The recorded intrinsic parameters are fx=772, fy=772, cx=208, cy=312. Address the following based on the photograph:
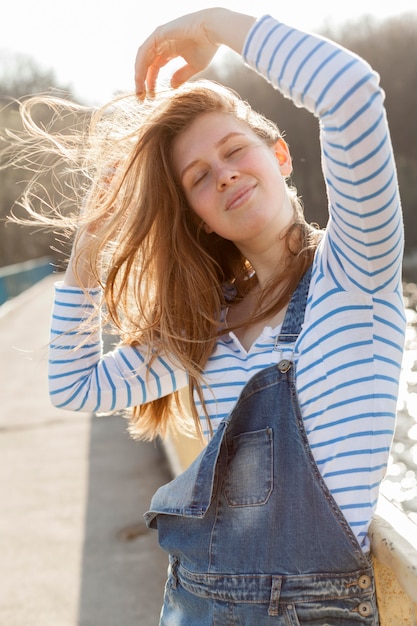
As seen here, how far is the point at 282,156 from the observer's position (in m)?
1.75

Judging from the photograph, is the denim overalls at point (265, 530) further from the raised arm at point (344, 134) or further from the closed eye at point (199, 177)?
the closed eye at point (199, 177)

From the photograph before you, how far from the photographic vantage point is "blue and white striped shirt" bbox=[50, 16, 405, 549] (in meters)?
1.18

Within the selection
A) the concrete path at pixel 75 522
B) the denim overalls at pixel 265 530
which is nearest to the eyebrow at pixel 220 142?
the denim overalls at pixel 265 530

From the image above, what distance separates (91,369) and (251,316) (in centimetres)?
46

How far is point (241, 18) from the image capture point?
137cm

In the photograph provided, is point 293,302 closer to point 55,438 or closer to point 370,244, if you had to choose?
point 370,244

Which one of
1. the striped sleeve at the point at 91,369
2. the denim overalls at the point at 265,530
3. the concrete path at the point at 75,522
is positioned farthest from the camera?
the concrete path at the point at 75,522

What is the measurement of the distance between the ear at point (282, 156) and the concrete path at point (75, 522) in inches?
30.2

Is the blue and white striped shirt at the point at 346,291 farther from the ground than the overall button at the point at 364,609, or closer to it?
farther from the ground

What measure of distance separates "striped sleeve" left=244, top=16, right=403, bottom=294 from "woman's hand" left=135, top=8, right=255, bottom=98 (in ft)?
0.27

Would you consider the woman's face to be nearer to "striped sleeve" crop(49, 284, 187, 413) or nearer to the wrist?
the wrist

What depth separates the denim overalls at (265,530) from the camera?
4.25 ft

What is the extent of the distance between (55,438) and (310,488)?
4491 millimetres

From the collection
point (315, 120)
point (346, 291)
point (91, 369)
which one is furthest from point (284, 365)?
point (315, 120)
